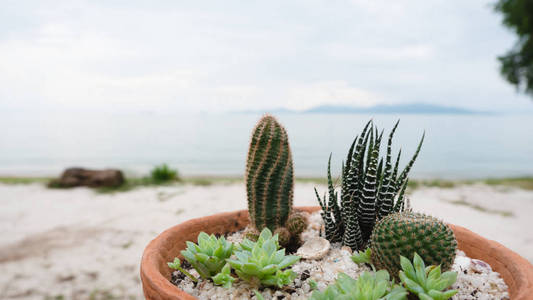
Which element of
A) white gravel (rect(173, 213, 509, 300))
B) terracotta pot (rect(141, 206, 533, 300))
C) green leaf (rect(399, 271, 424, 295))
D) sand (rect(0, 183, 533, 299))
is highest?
green leaf (rect(399, 271, 424, 295))

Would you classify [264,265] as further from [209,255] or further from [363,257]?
[363,257]

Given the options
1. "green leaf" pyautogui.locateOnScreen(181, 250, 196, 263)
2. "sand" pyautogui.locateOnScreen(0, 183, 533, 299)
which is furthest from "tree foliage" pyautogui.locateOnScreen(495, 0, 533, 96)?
"green leaf" pyautogui.locateOnScreen(181, 250, 196, 263)

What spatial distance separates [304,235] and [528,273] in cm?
109

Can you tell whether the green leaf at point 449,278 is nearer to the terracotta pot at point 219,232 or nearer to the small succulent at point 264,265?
the terracotta pot at point 219,232

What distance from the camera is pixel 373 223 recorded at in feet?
6.31

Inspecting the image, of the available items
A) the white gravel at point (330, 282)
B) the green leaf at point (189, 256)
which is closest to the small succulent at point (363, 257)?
the white gravel at point (330, 282)

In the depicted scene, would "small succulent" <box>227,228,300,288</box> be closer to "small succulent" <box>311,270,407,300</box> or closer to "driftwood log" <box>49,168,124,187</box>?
"small succulent" <box>311,270,407,300</box>

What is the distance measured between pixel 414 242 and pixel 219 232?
117 cm

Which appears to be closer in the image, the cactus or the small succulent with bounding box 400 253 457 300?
the small succulent with bounding box 400 253 457 300

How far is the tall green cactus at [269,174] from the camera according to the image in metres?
1.90

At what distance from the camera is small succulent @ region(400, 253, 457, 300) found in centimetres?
127

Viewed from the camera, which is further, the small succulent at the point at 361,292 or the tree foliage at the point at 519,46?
the tree foliage at the point at 519,46

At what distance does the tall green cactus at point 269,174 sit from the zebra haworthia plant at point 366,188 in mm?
211

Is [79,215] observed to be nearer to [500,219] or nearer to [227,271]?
[227,271]
